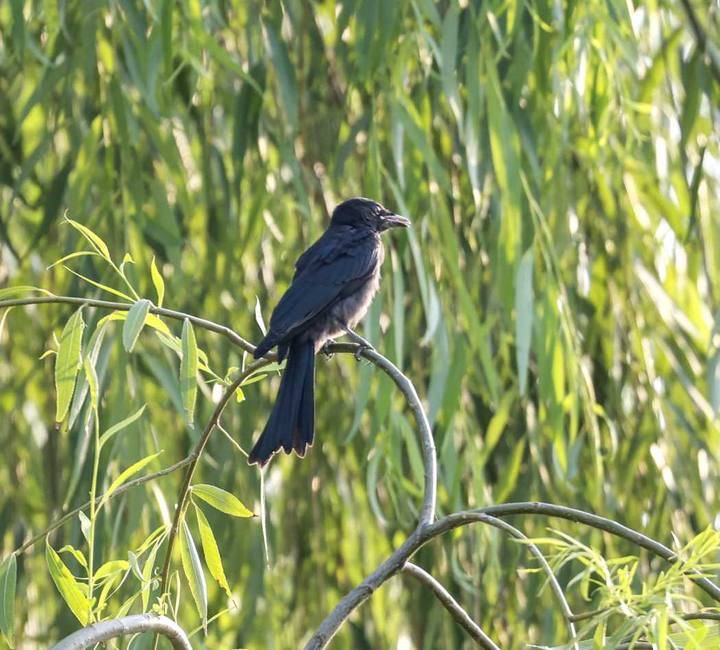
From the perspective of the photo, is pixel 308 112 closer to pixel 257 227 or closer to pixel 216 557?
pixel 257 227

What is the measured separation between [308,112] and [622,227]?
2.88 ft

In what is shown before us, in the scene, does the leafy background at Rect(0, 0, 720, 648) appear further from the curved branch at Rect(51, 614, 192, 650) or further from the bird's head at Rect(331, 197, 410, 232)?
the curved branch at Rect(51, 614, 192, 650)

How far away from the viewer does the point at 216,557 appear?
175cm

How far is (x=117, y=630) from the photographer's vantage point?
147cm

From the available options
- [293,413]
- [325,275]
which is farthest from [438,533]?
[325,275]

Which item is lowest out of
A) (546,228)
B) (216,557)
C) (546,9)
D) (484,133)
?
(216,557)

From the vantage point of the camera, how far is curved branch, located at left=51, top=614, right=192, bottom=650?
1397 mm

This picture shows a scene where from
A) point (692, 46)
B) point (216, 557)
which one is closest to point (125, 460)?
point (216, 557)

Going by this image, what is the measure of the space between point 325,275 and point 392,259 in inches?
7.3

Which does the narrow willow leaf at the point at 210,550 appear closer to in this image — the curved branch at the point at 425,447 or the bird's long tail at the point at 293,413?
the curved branch at the point at 425,447

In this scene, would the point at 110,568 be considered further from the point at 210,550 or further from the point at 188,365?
the point at 188,365

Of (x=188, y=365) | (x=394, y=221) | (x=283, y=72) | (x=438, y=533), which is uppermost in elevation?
(x=283, y=72)

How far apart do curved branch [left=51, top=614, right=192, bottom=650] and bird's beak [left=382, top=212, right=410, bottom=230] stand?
5.45 feet

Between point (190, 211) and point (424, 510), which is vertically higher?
point (190, 211)
